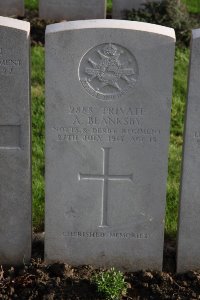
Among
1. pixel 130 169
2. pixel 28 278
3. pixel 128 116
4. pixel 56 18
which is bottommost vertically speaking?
pixel 28 278

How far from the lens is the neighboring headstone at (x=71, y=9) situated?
10.4 meters

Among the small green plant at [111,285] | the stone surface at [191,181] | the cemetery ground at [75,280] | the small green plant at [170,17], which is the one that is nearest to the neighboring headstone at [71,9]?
the small green plant at [170,17]

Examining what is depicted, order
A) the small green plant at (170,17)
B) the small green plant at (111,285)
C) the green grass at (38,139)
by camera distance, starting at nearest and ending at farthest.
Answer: the small green plant at (111,285), the green grass at (38,139), the small green plant at (170,17)

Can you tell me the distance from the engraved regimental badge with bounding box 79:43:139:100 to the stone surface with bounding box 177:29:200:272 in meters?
0.40

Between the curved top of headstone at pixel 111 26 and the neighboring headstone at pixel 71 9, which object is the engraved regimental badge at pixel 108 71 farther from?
the neighboring headstone at pixel 71 9

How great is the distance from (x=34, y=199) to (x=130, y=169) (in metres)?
1.40

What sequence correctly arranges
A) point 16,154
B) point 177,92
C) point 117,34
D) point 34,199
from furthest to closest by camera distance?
1. point 177,92
2. point 34,199
3. point 16,154
4. point 117,34

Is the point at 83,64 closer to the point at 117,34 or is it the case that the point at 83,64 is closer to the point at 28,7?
the point at 117,34

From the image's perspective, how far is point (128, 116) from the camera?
15.8ft

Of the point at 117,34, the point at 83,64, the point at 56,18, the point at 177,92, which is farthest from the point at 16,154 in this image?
the point at 56,18

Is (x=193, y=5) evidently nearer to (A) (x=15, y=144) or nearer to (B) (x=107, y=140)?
(B) (x=107, y=140)

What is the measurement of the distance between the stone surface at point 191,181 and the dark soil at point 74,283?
5.8 inches

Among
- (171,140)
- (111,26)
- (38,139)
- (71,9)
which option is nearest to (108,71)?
(111,26)

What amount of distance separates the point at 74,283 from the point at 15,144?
41.7 inches
